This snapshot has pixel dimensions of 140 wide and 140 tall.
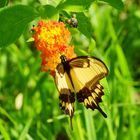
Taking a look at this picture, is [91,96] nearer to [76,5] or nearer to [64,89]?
[64,89]

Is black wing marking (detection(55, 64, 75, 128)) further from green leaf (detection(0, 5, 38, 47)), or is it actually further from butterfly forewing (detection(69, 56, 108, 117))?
green leaf (detection(0, 5, 38, 47))

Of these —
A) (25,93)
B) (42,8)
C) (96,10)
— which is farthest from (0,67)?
(42,8)

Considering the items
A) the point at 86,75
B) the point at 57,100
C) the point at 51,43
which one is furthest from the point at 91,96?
the point at 57,100

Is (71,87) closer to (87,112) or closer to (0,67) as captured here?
(87,112)

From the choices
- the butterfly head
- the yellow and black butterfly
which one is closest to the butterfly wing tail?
the yellow and black butterfly

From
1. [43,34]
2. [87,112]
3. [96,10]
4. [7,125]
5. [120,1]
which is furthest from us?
[96,10]

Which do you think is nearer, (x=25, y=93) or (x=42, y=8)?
(x=42, y=8)

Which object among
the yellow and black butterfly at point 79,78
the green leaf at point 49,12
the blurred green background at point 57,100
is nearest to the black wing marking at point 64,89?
the yellow and black butterfly at point 79,78
